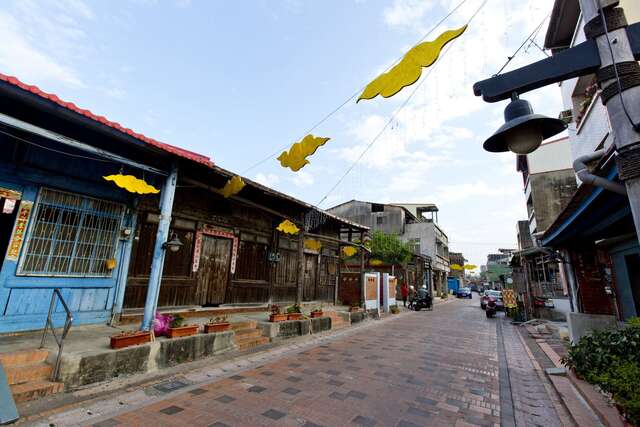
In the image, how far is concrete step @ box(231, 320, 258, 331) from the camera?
742 cm

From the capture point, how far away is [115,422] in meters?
3.48

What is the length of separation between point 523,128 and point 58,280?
8351 millimetres

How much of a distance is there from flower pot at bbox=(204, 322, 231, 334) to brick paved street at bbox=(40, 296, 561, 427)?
1.42 m

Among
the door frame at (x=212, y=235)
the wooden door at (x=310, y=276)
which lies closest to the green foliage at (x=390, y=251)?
the wooden door at (x=310, y=276)

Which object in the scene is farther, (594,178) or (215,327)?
(215,327)

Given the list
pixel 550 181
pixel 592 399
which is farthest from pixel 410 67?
pixel 550 181

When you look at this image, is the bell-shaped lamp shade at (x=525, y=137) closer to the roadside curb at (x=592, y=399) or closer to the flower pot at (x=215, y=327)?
the roadside curb at (x=592, y=399)

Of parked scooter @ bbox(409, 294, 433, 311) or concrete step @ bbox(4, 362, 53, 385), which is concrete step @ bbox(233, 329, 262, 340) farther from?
parked scooter @ bbox(409, 294, 433, 311)

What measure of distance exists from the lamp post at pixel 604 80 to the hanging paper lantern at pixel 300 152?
3.12m

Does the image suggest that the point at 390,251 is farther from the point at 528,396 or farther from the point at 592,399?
the point at 592,399

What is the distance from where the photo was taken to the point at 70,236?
6.06 metres

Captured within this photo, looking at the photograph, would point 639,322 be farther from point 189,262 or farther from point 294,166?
point 189,262

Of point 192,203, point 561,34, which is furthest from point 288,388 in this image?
point 561,34

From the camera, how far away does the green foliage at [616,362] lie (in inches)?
115
